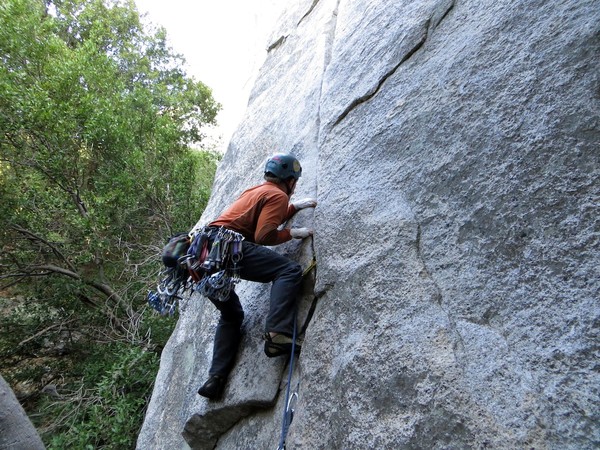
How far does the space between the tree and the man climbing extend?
4026 millimetres

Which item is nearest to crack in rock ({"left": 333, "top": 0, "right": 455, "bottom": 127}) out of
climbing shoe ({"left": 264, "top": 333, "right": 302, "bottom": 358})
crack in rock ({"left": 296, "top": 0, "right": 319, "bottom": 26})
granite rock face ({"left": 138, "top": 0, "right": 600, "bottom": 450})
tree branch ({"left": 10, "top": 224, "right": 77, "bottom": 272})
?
granite rock face ({"left": 138, "top": 0, "right": 600, "bottom": 450})

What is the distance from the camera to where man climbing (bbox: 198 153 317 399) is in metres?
2.86

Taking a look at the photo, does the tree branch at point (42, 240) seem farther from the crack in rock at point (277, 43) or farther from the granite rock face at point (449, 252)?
the granite rock face at point (449, 252)

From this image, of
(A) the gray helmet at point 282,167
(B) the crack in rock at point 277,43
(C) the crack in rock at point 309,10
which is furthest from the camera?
(B) the crack in rock at point 277,43

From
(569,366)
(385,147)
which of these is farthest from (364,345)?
(385,147)

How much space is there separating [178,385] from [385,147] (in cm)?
266

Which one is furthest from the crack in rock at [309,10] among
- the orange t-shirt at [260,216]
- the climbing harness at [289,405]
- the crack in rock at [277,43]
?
the climbing harness at [289,405]

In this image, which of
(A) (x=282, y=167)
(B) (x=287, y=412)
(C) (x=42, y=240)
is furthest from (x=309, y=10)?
(B) (x=287, y=412)

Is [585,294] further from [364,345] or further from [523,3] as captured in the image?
[523,3]

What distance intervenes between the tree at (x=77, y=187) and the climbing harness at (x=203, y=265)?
3937mm

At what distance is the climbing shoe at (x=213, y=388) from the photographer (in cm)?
319

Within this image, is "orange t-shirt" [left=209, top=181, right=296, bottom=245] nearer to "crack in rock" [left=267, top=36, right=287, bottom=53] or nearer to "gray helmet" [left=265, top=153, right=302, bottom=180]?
"gray helmet" [left=265, top=153, right=302, bottom=180]

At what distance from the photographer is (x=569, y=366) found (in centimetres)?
157

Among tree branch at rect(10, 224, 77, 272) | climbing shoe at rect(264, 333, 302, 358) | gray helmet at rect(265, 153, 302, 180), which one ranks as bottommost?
climbing shoe at rect(264, 333, 302, 358)
